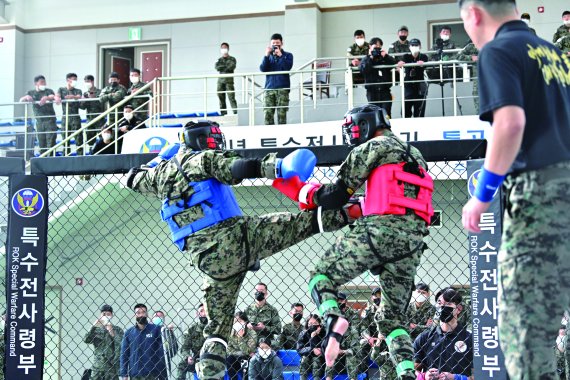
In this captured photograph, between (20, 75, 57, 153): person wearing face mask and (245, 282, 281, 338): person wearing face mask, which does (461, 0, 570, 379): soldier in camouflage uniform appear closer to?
(245, 282, 281, 338): person wearing face mask

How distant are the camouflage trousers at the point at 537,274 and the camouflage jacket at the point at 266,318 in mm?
8484

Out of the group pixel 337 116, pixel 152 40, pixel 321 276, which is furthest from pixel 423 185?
pixel 152 40

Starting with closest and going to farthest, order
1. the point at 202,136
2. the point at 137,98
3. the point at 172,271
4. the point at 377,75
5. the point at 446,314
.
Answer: the point at 202,136, the point at 446,314, the point at 172,271, the point at 377,75, the point at 137,98

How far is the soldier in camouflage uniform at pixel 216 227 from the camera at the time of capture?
18.4 ft

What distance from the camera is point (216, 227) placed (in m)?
5.70

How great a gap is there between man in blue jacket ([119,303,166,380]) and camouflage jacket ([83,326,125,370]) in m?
0.48

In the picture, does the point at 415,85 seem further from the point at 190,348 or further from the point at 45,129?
the point at 45,129

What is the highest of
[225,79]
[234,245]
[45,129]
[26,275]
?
[225,79]

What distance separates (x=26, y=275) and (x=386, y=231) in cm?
298

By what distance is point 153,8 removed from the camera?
21031 millimetres

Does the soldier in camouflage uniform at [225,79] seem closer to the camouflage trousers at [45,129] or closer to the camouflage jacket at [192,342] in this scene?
the camouflage trousers at [45,129]

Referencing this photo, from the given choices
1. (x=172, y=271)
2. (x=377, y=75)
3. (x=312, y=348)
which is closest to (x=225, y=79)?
(x=377, y=75)

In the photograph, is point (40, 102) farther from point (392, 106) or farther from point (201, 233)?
point (201, 233)

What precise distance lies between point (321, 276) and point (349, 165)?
681 mm
